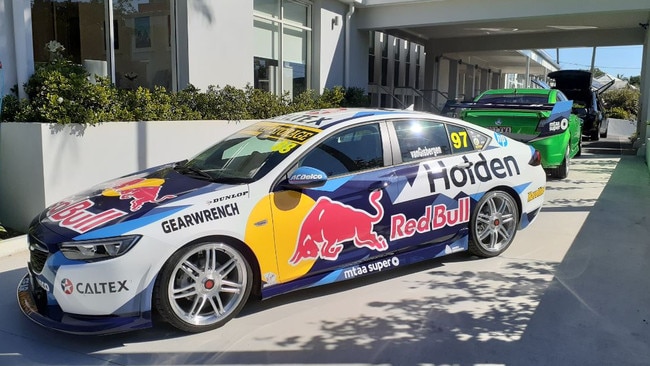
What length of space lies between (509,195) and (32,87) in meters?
5.91

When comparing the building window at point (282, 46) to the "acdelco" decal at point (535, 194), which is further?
the building window at point (282, 46)

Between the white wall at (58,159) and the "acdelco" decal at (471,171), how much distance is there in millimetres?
4171

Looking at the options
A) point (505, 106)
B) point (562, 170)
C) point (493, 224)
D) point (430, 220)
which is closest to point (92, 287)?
point (430, 220)

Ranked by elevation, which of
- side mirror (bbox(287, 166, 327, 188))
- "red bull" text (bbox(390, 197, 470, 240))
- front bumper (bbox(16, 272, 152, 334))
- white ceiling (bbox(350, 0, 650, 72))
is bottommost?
front bumper (bbox(16, 272, 152, 334))

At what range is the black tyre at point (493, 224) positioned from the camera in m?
5.25

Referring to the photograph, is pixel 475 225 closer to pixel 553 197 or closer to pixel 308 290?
pixel 308 290

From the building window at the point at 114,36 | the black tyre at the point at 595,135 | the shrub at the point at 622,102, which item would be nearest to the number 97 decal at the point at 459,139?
A: the building window at the point at 114,36

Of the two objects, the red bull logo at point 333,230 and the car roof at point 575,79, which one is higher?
the car roof at point 575,79

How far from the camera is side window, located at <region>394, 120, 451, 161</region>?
4.79 m

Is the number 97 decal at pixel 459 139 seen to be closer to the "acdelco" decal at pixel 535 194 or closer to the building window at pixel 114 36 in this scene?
the "acdelco" decal at pixel 535 194

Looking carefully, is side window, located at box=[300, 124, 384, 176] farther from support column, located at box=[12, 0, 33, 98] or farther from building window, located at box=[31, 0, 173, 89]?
building window, located at box=[31, 0, 173, 89]

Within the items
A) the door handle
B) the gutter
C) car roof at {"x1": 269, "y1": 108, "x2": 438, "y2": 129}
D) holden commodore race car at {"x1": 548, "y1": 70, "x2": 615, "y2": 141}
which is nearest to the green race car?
car roof at {"x1": 269, "y1": 108, "x2": 438, "y2": 129}

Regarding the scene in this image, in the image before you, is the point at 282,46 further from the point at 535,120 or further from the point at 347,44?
the point at 535,120

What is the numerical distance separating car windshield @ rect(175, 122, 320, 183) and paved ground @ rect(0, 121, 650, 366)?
110 cm
